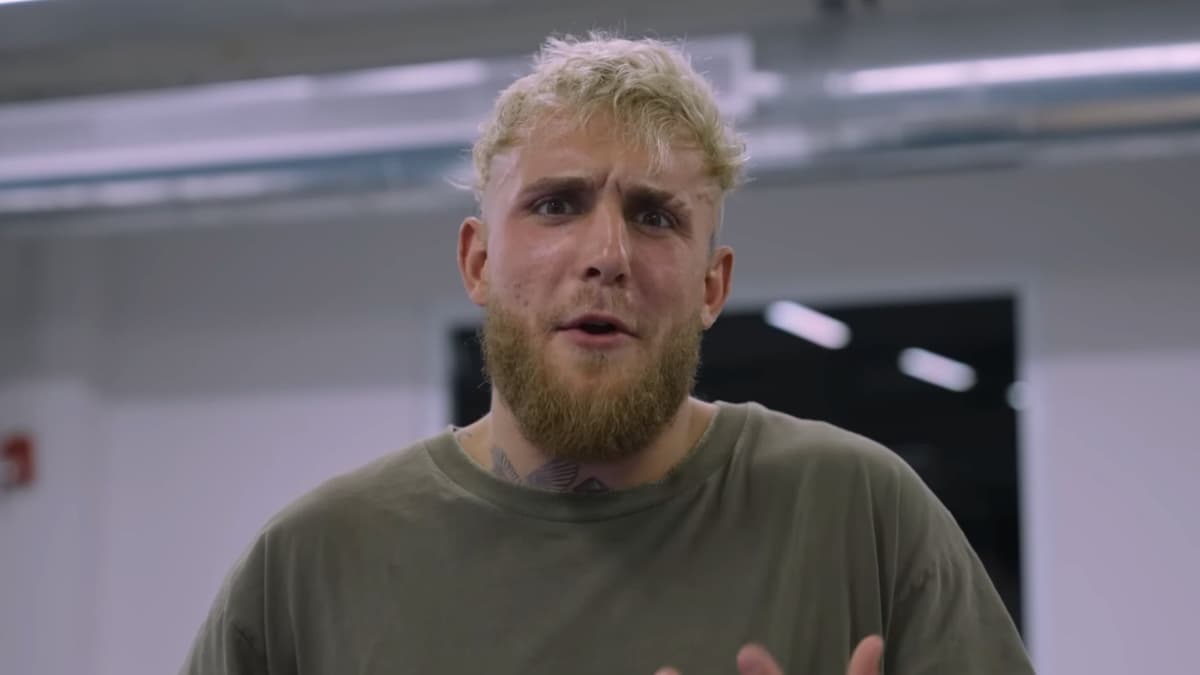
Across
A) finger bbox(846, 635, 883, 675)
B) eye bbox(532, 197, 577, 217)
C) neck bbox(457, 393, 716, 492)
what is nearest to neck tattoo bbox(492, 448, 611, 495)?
neck bbox(457, 393, 716, 492)

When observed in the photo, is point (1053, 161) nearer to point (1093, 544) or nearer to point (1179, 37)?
point (1179, 37)

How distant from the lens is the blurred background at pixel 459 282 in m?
2.95

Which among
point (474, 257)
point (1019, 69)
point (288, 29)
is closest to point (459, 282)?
point (288, 29)

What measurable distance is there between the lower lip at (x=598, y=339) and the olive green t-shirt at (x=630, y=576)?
6.1 inches

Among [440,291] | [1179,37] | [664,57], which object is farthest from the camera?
[440,291]

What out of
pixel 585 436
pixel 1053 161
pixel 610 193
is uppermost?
pixel 1053 161

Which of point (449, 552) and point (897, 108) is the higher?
point (897, 108)

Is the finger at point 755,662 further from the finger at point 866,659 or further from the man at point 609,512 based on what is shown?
the man at point 609,512

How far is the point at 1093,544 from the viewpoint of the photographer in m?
3.85

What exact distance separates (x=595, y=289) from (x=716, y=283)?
21 centimetres

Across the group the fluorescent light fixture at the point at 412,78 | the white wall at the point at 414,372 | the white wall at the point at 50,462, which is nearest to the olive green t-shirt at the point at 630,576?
the fluorescent light fixture at the point at 412,78

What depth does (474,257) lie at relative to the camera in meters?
1.44

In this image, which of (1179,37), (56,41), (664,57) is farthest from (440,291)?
(664,57)

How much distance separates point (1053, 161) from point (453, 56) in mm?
1442
